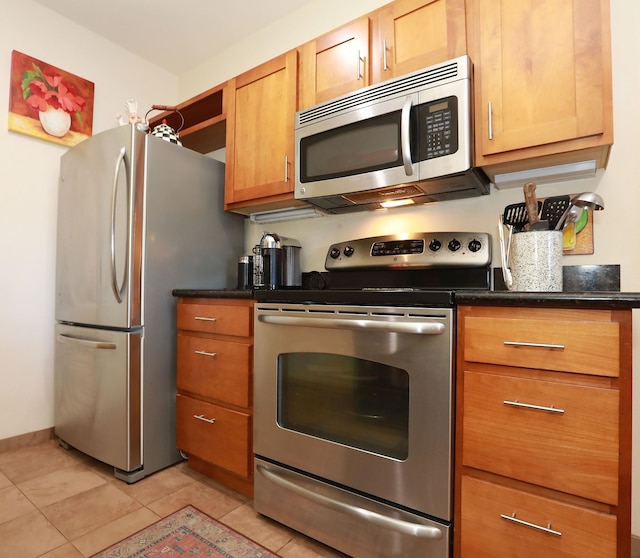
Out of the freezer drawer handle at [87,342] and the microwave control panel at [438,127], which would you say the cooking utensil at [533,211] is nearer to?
the microwave control panel at [438,127]

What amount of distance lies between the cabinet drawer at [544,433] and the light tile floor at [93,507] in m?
0.71

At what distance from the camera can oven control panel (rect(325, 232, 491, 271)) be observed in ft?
4.85

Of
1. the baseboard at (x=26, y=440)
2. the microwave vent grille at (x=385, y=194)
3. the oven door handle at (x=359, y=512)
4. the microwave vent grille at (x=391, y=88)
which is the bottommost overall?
the baseboard at (x=26, y=440)

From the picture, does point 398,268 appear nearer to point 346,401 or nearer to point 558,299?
point 346,401

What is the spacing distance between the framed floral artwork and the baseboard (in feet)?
5.84

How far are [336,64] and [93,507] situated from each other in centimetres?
222

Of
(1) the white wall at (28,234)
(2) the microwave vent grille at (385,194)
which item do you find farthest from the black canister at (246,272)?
(1) the white wall at (28,234)

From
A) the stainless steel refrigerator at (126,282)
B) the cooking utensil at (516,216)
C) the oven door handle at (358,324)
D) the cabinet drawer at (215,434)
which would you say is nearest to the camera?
the oven door handle at (358,324)

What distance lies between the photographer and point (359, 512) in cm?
118

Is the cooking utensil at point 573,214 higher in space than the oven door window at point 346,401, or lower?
higher

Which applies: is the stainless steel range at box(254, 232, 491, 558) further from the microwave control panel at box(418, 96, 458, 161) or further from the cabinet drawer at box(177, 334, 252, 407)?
the microwave control panel at box(418, 96, 458, 161)

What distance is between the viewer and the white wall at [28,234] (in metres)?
2.07

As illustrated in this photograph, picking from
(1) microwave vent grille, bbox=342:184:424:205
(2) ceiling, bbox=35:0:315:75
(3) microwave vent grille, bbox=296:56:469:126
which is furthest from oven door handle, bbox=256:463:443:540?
(2) ceiling, bbox=35:0:315:75

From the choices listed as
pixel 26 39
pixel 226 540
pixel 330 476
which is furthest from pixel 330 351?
pixel 26 39
